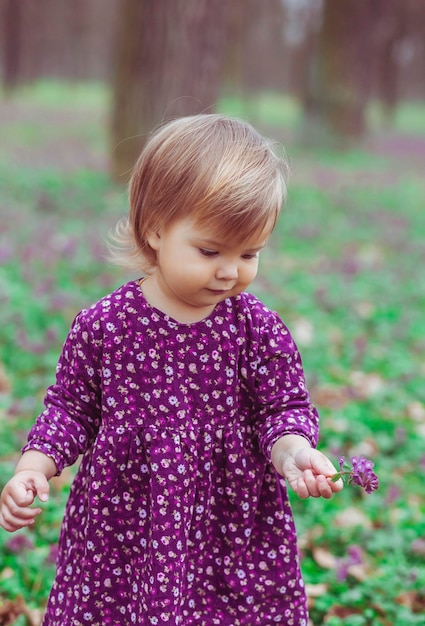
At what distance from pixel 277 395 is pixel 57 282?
12.9ft

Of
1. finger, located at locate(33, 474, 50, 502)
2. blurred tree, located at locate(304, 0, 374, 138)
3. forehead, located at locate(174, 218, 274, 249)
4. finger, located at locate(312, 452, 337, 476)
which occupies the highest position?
blurred tree, located at locate(304, 0, 374, 138)

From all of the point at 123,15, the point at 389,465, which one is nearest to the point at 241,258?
the point at 389,465

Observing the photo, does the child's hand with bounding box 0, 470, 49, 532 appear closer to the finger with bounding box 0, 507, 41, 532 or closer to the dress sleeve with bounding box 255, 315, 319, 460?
the finger with bounding box 0, 507, 41, 532

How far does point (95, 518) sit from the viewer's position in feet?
6.41

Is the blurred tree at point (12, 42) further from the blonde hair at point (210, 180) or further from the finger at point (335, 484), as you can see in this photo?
the finger at point (335, 484)

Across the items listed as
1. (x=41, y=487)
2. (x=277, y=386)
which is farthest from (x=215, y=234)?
(x=41, y=487)

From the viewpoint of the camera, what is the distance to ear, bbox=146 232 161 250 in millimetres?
1871

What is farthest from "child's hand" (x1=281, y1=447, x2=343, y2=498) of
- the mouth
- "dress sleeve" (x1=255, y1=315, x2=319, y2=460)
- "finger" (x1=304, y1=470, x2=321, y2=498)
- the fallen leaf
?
the fallen leaf

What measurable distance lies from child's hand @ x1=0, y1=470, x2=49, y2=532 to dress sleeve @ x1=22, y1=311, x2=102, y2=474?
0.28 feet

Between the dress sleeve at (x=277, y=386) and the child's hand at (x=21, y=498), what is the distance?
532 millimetres

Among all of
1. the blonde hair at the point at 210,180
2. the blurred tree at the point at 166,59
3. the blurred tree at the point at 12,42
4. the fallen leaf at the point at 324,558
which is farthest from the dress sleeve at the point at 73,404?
the blurred tree at the point at 12,42

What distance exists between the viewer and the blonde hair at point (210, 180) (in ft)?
5.76

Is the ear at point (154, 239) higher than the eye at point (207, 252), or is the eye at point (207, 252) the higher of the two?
the ear at point (154, 239)

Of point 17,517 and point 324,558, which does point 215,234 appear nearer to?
point 17,517
